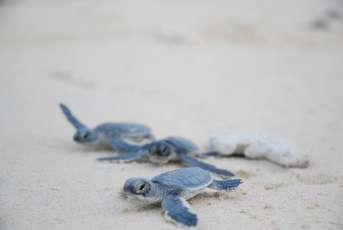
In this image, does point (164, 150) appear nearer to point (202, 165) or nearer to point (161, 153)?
point (161, 153)

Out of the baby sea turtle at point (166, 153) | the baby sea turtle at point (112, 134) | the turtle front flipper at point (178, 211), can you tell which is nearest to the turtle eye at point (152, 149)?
Result: the baby sea turtle at point (166, 153)

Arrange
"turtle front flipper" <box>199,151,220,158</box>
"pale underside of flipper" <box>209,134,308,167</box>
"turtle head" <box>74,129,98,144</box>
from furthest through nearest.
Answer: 1. "turtle head" <box>74,129,98,144</box>
2. "turtle front flipper" <box>199,151,220,158</box>
3. "pale underside of flipper" <box>209,134,308,167</box>

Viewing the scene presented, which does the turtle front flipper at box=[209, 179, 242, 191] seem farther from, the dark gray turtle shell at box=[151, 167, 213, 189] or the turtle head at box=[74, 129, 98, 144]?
the turtle head at box=[74, 129, 98, 144]

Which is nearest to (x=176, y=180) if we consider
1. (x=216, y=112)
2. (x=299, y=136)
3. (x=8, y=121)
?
(x=299, y=136)

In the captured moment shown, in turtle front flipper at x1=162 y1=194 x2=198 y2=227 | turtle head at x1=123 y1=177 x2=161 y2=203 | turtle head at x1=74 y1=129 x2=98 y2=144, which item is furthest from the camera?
turtle head at x1=74 y1=129 x2=98 y2=144

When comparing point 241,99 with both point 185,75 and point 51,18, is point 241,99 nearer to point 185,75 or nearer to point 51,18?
point 185,75

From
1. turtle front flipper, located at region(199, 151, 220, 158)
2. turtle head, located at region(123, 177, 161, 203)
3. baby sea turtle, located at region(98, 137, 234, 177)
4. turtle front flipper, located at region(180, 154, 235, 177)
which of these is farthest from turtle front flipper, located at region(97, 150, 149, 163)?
turtle head, located at region(123, 177, 161, 203)
